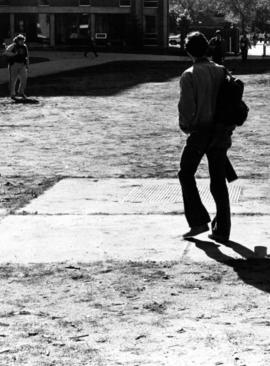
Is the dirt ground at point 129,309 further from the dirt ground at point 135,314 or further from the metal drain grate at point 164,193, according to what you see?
the metal drain grate at point 164,193

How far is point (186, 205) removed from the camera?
834 cm

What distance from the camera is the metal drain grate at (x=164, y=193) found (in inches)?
411

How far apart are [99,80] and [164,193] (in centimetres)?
2310

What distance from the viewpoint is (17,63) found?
25.3 m

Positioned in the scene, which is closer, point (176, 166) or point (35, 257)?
point (35, 257)

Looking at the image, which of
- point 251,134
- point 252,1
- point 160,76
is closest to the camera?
point 251,134

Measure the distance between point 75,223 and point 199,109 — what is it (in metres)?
1.88

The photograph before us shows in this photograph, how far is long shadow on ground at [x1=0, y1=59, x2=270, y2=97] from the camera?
28.1 metres

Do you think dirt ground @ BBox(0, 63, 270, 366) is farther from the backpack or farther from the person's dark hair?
the person's dark hair

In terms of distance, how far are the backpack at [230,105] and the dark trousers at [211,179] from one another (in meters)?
0.21

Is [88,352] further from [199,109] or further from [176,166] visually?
[176,166]

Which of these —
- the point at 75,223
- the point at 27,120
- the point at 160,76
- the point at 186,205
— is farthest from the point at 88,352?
the point at 160,76

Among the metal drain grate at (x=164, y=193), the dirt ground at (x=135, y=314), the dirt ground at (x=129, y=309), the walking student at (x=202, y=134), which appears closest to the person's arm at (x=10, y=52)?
the dirt ground at (x=129, y=309)

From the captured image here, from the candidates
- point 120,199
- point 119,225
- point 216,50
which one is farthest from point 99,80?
point 119,225
